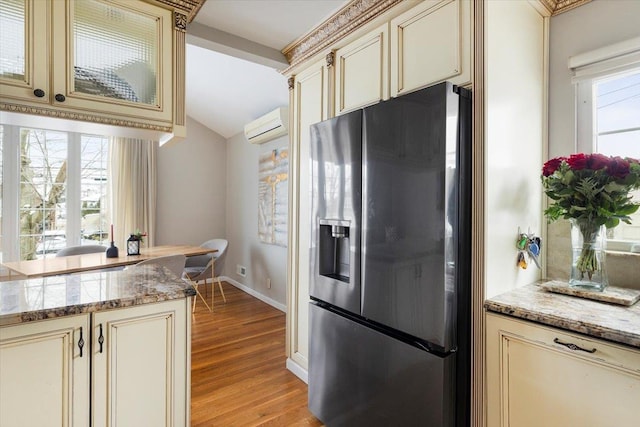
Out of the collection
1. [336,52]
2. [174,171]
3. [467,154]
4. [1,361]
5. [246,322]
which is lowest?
[246,322]

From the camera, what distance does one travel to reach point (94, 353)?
121 cm

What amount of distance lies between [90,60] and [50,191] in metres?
3.45

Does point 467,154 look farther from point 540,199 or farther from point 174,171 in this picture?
point 174,171

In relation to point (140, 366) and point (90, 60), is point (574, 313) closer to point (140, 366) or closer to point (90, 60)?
point (140, 366)

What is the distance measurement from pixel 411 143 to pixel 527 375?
982mm

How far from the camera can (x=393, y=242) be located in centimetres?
142

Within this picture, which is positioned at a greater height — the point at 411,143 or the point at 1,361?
the point at 411,143

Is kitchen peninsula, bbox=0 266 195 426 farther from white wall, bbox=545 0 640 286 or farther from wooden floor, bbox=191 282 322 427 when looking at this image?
white wall, bbox=545 0 640 286

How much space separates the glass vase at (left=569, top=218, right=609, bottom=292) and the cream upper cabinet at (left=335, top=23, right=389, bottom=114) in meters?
1.08

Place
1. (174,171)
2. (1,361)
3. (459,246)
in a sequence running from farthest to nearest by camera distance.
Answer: (174,171) → (459,246) → (1,361)

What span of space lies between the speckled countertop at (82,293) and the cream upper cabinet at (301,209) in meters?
0.94

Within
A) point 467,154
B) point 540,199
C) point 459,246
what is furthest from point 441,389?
point 540,199

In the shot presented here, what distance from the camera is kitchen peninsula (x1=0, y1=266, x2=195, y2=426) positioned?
1.09 meters

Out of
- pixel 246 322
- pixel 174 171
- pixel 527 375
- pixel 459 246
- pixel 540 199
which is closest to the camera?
pixel 527 375
